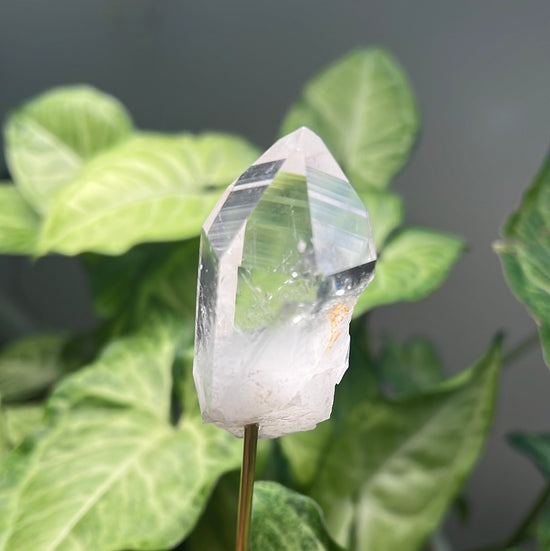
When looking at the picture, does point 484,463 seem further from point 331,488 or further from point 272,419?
point 272,419

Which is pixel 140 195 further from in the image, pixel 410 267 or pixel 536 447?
pixel 536 447

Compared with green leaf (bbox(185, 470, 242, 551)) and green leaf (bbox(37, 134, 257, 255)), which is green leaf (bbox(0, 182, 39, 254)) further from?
green leaf (bbox(185, 470, 242, 551))

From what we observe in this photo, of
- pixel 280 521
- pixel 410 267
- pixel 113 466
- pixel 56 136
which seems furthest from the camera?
pixel 56 136

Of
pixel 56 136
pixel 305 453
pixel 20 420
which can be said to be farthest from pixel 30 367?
pixel 305 453

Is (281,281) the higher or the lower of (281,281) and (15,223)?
the higher

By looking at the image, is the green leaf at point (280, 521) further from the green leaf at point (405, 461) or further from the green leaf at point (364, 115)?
the green leaf at point (364, 115)

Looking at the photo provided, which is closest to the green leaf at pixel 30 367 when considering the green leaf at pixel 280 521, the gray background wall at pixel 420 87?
the gray background wall at pixel 420 87

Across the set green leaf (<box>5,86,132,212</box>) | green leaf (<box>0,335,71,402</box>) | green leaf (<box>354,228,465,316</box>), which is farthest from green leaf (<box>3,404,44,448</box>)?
green leaf (<box>354,228,465,316</box>)
